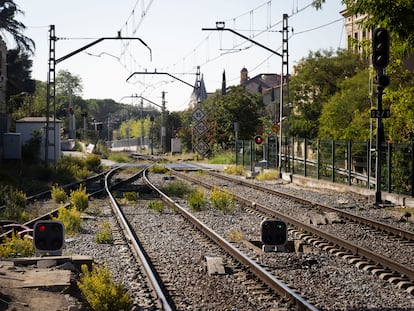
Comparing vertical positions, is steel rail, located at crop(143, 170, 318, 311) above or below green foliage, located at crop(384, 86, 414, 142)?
below

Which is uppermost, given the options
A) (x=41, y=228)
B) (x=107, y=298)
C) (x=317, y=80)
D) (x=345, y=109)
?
(x=317, y=80)

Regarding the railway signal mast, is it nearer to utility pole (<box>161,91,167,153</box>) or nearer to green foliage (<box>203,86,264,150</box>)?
green foliage (<box>203,86,264,150</box>)

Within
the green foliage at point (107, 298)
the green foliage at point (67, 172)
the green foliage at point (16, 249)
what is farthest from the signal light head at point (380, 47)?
the green foliage at point (67, 172)

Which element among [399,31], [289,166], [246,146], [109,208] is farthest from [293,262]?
[246,146]

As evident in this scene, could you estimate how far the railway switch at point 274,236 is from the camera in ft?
40.7

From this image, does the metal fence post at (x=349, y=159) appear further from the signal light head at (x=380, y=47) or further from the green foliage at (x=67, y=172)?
the green foliage at (x=67, y=172)

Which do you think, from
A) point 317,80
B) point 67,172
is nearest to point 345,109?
point 317,80

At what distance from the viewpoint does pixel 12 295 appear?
28.1 ft

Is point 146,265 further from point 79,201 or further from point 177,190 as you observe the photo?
point 177,190

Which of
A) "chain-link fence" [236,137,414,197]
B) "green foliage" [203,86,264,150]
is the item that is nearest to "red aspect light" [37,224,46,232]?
"chain-link fence" [236,137,414,197]

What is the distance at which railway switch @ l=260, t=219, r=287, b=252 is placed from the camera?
12.4 m

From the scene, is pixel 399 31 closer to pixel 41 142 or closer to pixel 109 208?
pixel 109 208

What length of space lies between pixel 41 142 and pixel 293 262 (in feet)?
107

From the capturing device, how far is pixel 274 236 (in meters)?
12.5
